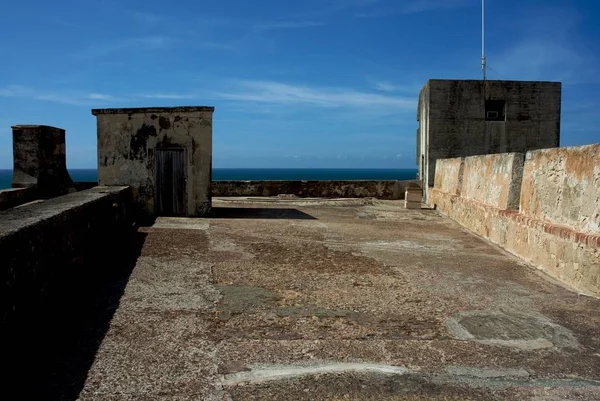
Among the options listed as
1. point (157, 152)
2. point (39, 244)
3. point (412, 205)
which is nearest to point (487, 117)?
point (412, 205)

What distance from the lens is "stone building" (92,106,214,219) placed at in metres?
12.7

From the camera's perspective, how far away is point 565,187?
21.5ft

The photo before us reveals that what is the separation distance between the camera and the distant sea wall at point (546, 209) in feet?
18.9

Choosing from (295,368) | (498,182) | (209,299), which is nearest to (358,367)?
(295,368)

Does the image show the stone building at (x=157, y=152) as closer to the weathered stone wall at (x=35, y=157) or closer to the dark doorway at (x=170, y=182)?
the dark doorway at (x=170, y=182)

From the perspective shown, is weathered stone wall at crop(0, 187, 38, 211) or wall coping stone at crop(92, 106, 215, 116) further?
wall coping stone at crop(92, 106, 215, 116)

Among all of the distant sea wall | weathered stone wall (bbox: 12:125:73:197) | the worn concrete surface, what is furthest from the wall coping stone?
the distant sea wall

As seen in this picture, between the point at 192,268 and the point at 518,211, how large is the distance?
544cm

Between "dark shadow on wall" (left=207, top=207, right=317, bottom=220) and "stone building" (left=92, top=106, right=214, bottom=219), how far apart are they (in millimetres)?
991

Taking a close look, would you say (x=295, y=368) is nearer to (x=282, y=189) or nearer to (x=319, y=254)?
(x=319, y=254)

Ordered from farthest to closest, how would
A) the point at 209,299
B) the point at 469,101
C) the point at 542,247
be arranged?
the point at 469,101
the point at 542,247
the point at 209,299

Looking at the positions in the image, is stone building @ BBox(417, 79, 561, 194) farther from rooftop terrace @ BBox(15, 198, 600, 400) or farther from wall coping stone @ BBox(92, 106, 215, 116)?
rooftop terrace @ BBox(15, 198, 600, 400)

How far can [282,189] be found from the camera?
2036 cm

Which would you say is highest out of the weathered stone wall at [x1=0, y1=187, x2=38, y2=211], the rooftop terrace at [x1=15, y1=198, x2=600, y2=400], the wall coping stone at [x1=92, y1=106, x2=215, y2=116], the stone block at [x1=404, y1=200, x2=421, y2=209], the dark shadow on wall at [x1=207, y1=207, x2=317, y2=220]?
the wall coping stone at [x1=92, y1=106, x2=215, y2=116]
